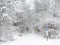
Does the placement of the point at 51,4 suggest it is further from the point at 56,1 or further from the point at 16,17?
the point at 16,17

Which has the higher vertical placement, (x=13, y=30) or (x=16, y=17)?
(x=16, y=17)

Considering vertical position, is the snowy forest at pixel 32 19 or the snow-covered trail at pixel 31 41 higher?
the snowy forest at pixel 32 19

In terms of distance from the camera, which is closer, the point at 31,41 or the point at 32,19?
the point at 31,41

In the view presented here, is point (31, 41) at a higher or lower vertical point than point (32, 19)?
lower

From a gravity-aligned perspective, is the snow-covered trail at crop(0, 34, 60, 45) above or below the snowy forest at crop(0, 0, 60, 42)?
below

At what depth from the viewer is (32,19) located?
15891 millimetres

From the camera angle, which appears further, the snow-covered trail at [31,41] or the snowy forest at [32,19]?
the snowy forest at [32,19]

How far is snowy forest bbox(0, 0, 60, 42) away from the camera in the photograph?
13812 mm

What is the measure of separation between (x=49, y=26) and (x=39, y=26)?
2.99 feet

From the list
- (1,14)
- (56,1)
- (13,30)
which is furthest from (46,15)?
(1,14)

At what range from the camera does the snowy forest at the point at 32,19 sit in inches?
544

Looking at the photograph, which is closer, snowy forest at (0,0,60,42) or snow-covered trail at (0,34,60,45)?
snow-covered trail at (0,34,60,45)

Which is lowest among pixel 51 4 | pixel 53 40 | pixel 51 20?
pixel 53 40

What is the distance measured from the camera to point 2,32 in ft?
44.3
